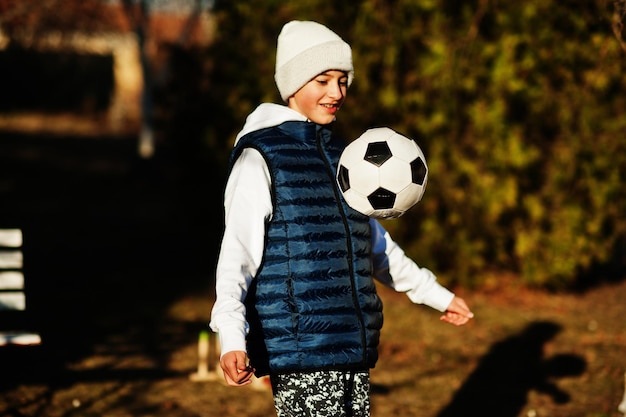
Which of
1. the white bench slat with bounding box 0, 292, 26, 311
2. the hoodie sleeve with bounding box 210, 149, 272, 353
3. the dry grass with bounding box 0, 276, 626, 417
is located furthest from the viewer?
the dry grass with bounding box 0, 276, 626, 417

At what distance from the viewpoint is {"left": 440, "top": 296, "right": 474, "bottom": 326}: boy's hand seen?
3.21m

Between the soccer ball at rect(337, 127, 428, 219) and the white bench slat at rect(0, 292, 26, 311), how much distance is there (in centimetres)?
279

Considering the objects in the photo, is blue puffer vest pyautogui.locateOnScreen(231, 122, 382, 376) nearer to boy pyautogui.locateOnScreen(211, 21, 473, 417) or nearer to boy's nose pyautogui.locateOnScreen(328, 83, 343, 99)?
boy pyautogui.locateOnScreen(211, 21, 473, 417)

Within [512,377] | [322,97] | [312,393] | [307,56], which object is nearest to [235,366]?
[312,393]

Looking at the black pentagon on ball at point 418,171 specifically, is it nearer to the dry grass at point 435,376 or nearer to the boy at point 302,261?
the boy at point 302,261

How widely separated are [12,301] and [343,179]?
2.86 m

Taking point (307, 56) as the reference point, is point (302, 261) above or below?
below

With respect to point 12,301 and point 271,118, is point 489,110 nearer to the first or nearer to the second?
point 12,301

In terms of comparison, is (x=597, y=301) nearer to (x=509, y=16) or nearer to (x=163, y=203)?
(x=509, y=16)

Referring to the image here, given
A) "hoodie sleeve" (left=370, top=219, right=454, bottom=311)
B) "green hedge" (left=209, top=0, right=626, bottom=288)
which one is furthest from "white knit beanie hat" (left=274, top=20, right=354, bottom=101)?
"green hedge" (left=209, top=0, right=626, bottom=288)

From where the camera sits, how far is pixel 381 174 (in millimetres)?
2965

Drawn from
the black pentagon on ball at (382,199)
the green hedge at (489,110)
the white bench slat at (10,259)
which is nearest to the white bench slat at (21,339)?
the white bench slat at (10,259)

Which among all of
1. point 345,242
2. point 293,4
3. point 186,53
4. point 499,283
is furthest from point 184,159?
point 345,242

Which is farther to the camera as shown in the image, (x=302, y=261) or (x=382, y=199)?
(x=382, y=199)
